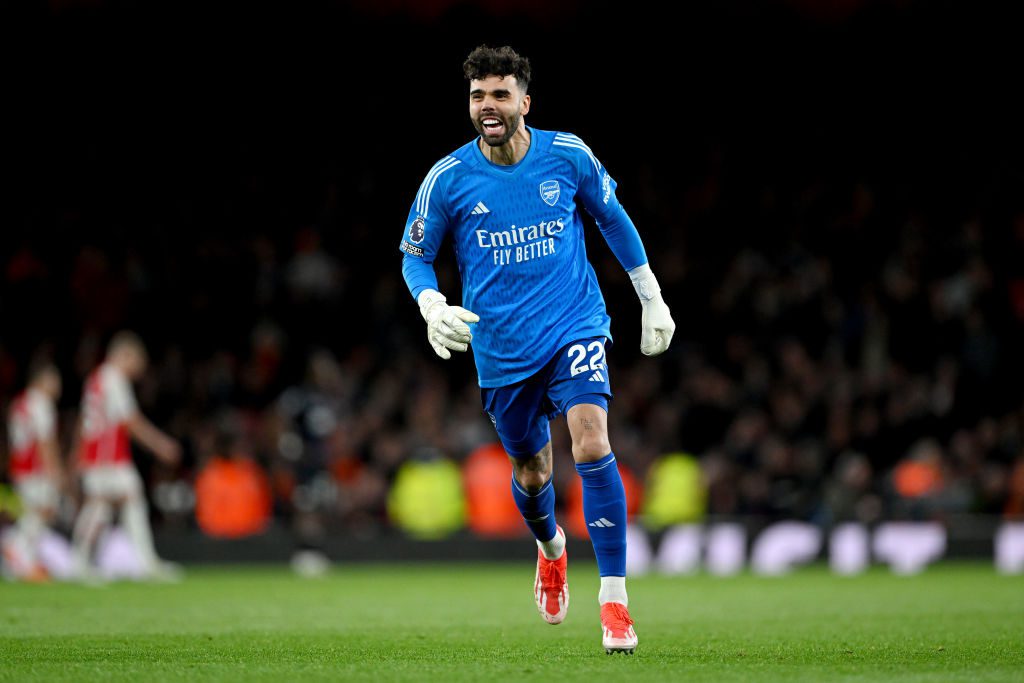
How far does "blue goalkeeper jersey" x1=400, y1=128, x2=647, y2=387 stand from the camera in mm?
6723

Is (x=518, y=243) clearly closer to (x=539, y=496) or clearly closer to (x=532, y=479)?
(x=532, y=479)

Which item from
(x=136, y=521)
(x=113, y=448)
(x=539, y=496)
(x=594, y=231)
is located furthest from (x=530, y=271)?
(x=594, y=231)

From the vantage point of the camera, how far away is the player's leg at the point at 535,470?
6914 mm

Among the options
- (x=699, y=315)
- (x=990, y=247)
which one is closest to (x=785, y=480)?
(x=699, y=315)

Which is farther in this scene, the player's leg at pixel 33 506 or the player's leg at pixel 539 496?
the player's leg at pixel 33 506

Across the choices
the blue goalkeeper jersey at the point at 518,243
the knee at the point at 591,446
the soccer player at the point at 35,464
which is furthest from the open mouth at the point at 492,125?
the soccer player at the point at 35,464

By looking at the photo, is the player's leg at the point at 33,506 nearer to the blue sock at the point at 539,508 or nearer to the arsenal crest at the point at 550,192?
the blue sock at the point at 539,508

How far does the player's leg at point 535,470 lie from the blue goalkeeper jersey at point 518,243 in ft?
0.44

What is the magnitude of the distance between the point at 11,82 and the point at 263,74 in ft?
11.9

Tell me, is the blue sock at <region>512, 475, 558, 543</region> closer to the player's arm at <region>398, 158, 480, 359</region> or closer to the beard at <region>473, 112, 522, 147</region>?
the player's arm at <region>398, 158, 480, 359</region>

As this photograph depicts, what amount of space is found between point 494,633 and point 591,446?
1.61 m

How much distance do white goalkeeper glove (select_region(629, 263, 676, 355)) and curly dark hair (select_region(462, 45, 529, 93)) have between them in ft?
3.45

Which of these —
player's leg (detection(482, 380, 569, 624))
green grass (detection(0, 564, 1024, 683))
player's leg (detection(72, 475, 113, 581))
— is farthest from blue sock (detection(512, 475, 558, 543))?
player's leg (detection(72, 475, 113, 581))

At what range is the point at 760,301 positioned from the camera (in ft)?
68.1
